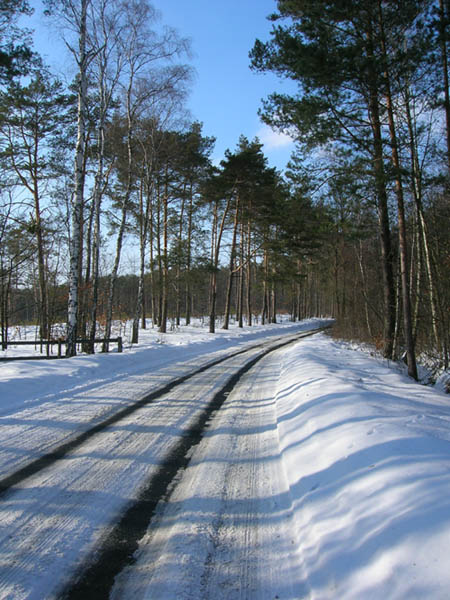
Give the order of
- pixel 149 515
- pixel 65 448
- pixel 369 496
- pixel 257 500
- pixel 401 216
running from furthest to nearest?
pixel 401 216 → pixel 65 448 → pixel 257 500 → pixel 149 515 → pixel 369 496

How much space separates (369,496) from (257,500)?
994 mm

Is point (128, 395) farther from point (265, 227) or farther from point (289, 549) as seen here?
point (265, 227)

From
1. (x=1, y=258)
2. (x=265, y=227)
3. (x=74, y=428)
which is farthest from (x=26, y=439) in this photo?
(x=265, y=227)

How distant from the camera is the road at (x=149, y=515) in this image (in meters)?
2.19

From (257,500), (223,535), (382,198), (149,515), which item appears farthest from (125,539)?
(382,198)

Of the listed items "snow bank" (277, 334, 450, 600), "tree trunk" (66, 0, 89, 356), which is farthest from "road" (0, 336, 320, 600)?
"tree trunk" (66, 0, 89, 356)

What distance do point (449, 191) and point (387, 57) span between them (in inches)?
155

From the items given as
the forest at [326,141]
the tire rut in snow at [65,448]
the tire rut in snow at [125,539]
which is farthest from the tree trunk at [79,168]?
the tire rut in snow at [125,539]

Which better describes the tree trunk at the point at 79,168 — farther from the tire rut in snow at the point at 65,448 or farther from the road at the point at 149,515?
the road at the point at 149,515

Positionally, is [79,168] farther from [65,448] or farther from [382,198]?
[382,198]

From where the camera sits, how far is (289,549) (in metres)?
2.55

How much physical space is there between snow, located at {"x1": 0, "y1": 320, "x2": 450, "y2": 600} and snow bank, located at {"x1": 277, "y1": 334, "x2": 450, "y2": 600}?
0.03 feet

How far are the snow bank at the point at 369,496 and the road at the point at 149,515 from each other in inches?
8.9

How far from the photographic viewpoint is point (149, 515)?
287cm
